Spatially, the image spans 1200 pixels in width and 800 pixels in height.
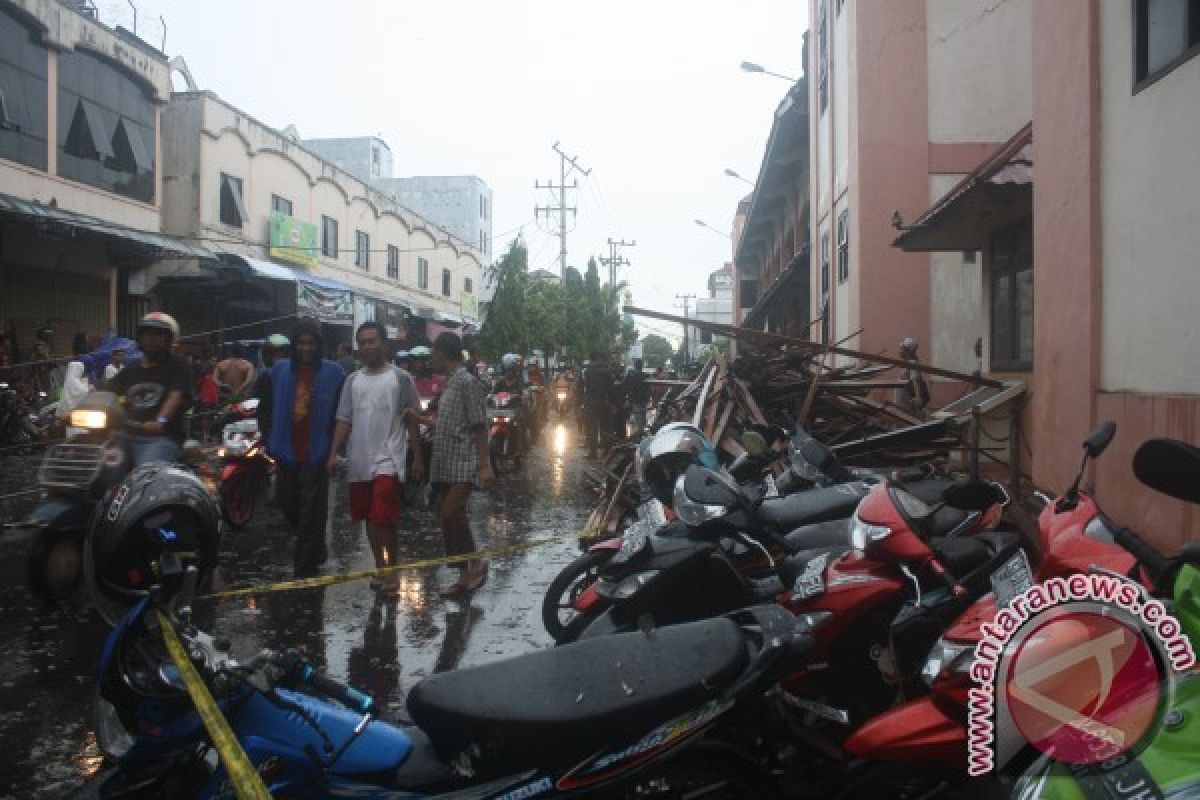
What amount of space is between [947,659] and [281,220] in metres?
26.3

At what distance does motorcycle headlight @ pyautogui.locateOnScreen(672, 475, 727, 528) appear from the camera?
4465 mm

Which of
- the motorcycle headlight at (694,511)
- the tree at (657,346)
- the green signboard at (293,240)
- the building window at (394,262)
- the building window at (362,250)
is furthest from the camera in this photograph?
the tree at (657,346)

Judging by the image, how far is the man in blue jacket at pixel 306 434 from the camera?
22.4 feet

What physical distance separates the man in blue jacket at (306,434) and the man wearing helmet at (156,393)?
0.74m

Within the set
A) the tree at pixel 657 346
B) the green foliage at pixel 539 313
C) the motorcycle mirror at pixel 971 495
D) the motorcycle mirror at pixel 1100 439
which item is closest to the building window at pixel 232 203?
the green foliage at pixel 539 313

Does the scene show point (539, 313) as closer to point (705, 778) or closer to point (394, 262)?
point (394, 262)

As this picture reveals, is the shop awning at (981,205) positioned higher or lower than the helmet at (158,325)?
higher

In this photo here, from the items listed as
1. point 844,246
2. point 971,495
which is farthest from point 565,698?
point 844,246

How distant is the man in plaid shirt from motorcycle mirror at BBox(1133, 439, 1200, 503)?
511 cm

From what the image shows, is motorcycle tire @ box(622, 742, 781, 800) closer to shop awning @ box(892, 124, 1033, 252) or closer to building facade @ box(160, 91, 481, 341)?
shop awning @ box(892, 124, 1033, 252)

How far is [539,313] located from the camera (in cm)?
4162

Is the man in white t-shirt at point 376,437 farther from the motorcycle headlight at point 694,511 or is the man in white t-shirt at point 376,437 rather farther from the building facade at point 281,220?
the building facade at point 281,220

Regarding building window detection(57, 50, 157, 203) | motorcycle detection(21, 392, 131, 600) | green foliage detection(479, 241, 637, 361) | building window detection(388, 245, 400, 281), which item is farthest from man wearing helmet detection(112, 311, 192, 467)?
building window detection(388, 245, 400, 281)

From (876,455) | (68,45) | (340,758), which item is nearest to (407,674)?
(340,758)
